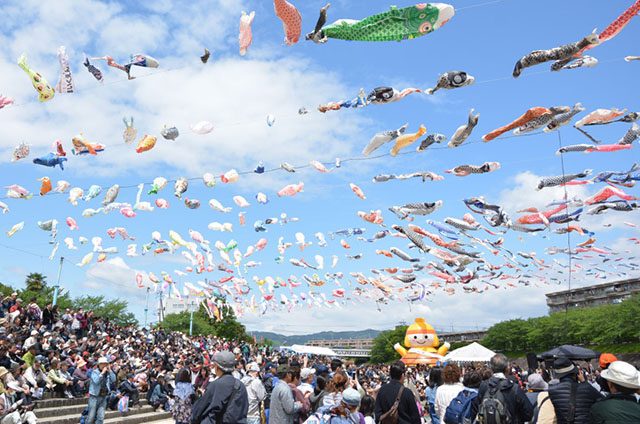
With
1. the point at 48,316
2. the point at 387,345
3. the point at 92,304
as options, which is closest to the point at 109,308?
the point at 92,304

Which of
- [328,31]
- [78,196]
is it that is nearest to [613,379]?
[328,31]

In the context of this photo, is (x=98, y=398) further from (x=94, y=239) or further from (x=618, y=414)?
(x=94, y=239)

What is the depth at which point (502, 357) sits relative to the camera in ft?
17.5

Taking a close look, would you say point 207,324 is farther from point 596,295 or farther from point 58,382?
point 596,295

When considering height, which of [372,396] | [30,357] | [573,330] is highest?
[30,357]

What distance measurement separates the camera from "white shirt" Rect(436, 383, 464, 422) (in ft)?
16.4

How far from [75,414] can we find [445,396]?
8.34 meters

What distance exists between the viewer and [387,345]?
9369 centimetres

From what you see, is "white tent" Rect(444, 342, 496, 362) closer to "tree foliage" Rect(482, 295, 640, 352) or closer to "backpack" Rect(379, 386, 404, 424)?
"backpack" Rect(379, 386, 404, 424)

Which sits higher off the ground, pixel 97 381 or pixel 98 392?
pixel 97 381

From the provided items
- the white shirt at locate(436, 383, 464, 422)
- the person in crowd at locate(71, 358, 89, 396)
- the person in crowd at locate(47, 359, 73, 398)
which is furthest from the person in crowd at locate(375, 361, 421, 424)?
the person in crowd at locate(71, 358, 89, 396)

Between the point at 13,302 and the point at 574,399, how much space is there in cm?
1599

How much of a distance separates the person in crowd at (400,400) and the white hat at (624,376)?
6.26 ft

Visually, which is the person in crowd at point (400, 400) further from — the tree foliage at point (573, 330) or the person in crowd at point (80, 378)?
the tree foliage at point (573, 330)
